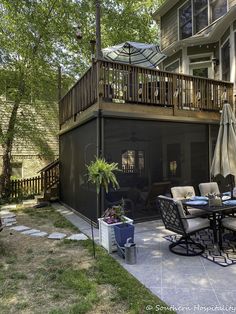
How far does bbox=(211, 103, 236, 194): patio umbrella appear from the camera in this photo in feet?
20.5

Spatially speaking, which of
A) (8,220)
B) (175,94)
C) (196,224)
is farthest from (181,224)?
(8,220)

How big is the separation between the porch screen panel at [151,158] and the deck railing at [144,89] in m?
0.61

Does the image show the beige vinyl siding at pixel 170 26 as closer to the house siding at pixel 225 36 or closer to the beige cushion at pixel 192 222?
the house siding at pixel 225 36

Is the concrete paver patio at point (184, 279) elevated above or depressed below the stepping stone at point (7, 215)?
below

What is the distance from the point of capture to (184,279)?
389 centimetres

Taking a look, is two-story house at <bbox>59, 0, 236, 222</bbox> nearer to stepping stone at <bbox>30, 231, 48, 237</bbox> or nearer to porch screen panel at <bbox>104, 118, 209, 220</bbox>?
porch screen panel at <bbox>104, 118, 209, 220</bbox>

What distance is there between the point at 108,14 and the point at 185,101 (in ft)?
32.9

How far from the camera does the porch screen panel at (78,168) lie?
7102 millimetres

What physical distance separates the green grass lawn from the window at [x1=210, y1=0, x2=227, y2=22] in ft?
30.7

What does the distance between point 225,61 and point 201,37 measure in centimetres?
135

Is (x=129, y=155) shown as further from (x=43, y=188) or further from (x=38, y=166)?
(x=38, y=166)

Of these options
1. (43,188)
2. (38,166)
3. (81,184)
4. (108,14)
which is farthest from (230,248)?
(108,14)

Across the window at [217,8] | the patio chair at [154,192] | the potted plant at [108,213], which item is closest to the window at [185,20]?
the window at [217,8]

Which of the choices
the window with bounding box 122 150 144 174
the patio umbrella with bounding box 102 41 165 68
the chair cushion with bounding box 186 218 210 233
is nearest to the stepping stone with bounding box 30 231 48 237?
the window with bounding box 122 150 144 174
